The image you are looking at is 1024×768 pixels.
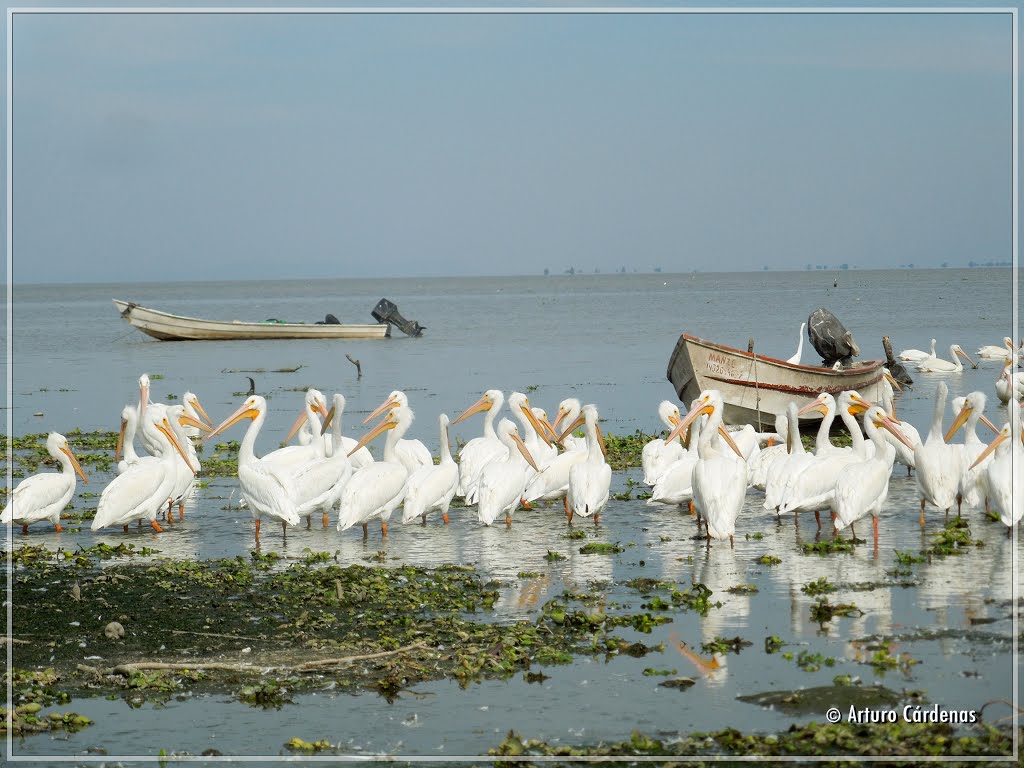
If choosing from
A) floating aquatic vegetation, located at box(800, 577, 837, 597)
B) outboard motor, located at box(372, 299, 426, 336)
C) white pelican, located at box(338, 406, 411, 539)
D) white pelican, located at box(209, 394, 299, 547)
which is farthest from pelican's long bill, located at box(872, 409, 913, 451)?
outboard motor, located at box(372, 299, 426, 336)

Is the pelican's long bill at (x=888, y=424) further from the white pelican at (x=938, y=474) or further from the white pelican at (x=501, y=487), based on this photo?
the white pelican at (x=501, y=487)

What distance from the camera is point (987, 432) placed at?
56.6 feet

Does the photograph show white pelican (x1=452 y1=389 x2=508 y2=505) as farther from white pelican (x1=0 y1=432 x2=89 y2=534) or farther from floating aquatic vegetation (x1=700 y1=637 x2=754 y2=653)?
floating aquatic vegetation (x1=700 y1=637 x2=754 y2=653)

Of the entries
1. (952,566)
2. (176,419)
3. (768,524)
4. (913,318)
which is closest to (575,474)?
(768,524)

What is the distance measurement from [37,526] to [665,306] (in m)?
72.4

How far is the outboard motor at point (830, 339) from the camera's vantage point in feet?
72.5

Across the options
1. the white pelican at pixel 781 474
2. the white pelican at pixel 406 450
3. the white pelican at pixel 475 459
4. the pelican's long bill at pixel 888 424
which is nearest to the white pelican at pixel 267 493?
the white pelican at pixel 406 450

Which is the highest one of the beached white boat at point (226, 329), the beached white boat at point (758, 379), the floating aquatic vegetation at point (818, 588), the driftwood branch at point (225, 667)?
the beached white boat at point (226, 329)

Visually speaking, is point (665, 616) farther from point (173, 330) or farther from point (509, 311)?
point (509, 311)

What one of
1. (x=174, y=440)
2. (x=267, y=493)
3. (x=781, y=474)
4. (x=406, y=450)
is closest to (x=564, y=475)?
(x=406, y=450)

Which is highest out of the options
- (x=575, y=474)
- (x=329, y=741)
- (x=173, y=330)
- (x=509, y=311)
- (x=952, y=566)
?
(x=509, y=311)

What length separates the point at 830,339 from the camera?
22094 mm

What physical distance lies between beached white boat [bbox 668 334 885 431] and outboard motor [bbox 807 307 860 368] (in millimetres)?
2872

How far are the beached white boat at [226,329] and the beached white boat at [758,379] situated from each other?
87.9ft
